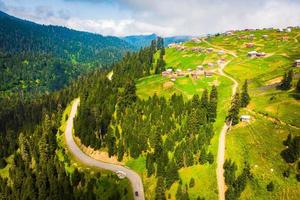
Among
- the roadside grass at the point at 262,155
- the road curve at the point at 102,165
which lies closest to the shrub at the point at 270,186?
the roadside grass at the point at 262,155

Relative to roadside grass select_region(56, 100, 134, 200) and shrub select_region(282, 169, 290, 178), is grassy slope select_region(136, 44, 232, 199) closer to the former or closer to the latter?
roadside grass select_region(56, 100, 134, 200)

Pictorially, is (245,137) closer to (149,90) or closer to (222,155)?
(222,155)

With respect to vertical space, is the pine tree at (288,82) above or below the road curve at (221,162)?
above

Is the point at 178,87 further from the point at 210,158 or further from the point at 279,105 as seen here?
the point at 210,158

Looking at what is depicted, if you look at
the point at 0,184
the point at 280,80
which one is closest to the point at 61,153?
the point at 0,184

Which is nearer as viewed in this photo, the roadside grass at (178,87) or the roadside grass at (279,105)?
the roadside grass at (279,105)

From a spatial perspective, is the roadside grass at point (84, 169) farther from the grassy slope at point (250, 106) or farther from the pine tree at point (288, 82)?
the pine tree at point (288, 82)

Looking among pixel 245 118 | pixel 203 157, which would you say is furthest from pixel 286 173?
pixel 245 118

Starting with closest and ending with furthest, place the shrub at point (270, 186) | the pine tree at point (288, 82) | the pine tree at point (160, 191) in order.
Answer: the shrub at point (270, 186), the pine tree at point (160, 191), the pine tree at point (288, 82)
